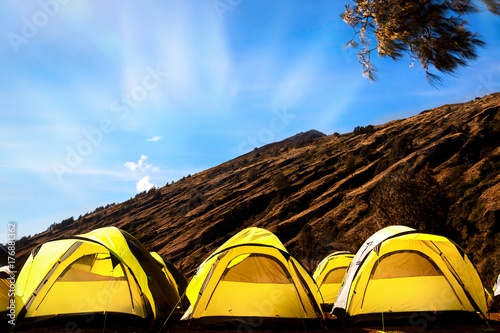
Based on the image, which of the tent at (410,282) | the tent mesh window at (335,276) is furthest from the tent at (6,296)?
the tent mesh window at (335,276)

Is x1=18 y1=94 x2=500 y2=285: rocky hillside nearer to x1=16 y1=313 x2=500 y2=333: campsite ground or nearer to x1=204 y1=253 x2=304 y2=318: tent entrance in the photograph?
x1=16 y1=313 x2=500 y2=333: campsite ground

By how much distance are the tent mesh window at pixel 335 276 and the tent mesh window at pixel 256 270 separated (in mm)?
5149

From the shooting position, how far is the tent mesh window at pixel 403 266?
7.95 meters

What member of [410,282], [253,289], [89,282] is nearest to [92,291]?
[89,282]

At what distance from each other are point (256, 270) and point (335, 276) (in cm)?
554

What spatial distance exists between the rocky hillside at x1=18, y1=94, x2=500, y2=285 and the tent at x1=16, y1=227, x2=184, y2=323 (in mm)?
15927

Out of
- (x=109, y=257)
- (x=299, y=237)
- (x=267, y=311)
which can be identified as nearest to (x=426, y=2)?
(x=267, y=311)

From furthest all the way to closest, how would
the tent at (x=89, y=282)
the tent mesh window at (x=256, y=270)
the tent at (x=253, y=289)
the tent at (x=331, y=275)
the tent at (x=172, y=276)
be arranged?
the tent at (x=331, y=275), the tent at (x=172, y=276), the tent mesh window at (x=256, y=270), the tent at (x=253, y=289), the tent at (x=89, y=282)

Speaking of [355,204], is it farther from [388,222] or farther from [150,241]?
[150,241]

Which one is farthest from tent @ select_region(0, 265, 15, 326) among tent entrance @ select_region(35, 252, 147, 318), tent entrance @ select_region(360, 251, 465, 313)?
tent entrance @ select_region(360, 251, 465, 313)

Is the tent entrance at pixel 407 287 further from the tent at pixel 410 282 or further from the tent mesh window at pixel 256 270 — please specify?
the tent mesh window at pixel 256 270

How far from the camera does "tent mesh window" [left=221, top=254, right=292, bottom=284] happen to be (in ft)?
26.0

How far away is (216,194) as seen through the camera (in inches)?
2269

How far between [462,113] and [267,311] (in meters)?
50.7
